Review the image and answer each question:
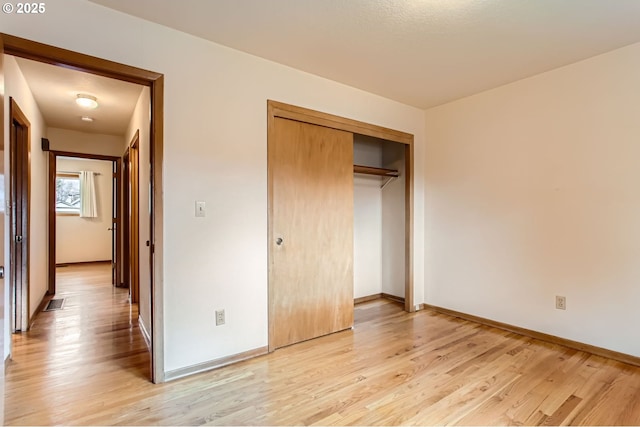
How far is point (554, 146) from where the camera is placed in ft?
9.70

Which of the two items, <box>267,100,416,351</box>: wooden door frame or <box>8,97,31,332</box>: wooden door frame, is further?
<box>8,97,31,332</box>: wooden door frame

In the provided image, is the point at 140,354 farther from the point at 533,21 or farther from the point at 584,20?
the point at 584,20

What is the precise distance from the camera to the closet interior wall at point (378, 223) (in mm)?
4285

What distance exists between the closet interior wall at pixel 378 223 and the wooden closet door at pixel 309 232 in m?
0.94

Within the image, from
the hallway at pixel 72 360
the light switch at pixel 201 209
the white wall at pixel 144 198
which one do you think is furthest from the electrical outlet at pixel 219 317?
the white wall at pixel 144 198

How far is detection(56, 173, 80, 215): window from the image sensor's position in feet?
25.3

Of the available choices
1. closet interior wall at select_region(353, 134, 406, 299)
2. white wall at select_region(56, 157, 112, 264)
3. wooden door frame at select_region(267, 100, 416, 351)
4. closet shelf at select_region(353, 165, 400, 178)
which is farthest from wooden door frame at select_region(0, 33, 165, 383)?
white wall at select_region(56, 157, 112, 264)

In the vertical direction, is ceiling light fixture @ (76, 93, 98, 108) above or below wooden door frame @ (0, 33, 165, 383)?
above

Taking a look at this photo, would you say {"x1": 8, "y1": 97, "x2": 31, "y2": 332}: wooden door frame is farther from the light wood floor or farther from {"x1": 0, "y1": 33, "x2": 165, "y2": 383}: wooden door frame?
{"x1": 0, "y1": 33, "x2": 165, "y2": 383}: wooden door frame

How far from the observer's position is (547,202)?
2994 millimetres

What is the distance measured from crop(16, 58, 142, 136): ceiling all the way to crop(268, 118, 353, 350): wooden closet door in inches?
68.1

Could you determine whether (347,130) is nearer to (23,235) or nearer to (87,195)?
(23,235)

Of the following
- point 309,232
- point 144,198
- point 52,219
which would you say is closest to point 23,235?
point 144,198

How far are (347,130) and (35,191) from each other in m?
3.54
